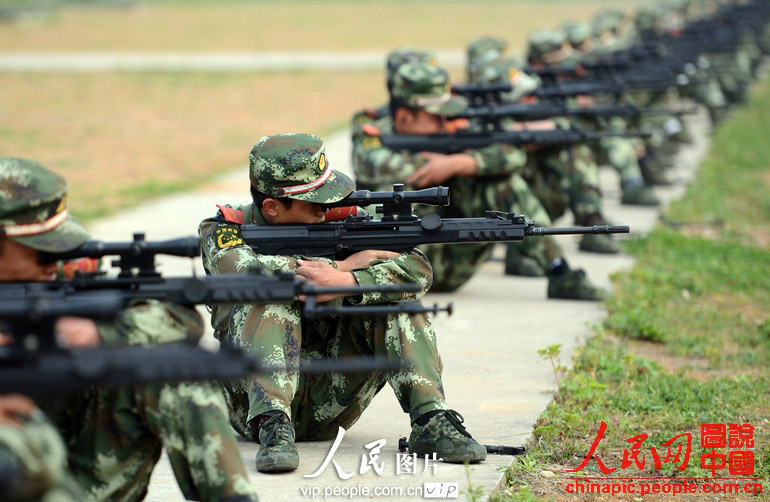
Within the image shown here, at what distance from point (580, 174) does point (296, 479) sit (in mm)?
5593

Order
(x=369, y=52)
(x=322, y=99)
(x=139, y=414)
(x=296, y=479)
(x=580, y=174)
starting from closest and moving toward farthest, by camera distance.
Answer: (x=139, y=414) → (x=296, y=479) → (x=580, y=174) → (x=322, y=99) → (x=369, y=52)

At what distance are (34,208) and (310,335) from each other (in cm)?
171

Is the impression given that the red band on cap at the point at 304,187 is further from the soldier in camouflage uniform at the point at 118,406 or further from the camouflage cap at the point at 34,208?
the camouflage cap at the point at 34,208

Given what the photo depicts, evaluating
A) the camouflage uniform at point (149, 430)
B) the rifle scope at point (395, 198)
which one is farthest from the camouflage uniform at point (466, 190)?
the camouflage uniform at point (149, 430)

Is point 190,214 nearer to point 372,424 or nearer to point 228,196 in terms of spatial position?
point 228,196

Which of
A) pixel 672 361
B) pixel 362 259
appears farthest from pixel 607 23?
pixel 362 259

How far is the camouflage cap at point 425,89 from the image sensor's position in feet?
26.2

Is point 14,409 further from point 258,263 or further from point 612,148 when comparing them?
point 612,148

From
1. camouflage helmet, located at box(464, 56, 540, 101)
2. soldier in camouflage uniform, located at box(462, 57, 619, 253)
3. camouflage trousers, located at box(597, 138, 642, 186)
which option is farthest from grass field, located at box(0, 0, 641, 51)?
soldier in camouflage uniform, located at box(462, 57, 619, 253)

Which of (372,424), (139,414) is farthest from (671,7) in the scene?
(139,414)

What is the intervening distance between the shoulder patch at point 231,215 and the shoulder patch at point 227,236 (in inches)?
1.3

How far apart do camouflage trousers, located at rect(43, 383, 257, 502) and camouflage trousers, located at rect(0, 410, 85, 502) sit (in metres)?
0.59

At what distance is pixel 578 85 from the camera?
1179 centimetres

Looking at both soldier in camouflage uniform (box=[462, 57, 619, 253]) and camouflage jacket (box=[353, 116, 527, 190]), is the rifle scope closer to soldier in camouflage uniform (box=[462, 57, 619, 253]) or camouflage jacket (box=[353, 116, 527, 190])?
camouflage jacket (box=[353, 116, 527, 190])
